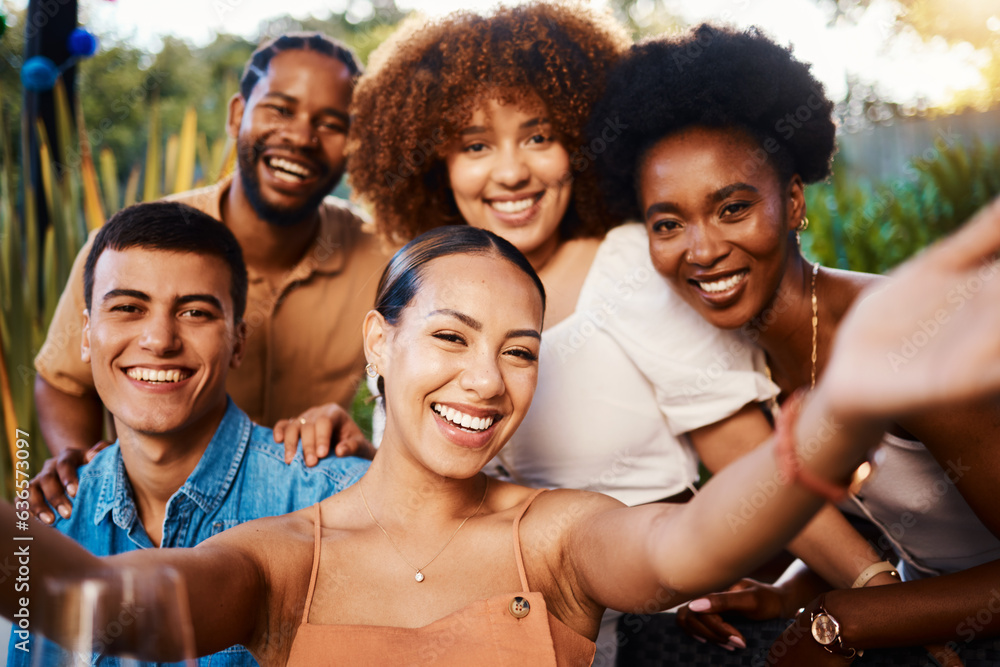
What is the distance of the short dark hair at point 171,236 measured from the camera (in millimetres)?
2584

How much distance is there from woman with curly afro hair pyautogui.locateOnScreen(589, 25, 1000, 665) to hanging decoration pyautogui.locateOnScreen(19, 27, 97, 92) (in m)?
2.45

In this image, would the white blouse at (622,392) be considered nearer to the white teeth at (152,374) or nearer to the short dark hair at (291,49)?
the white teeth at (152,374)

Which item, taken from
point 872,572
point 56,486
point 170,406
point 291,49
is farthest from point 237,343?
point 872,572

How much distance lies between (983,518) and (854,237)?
3.42 m

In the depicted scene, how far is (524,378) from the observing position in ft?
6.75

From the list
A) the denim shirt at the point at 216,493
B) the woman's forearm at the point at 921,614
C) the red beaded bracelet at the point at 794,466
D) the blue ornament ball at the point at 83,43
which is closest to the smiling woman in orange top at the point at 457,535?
the red beaded bracelet at the point at 794,466

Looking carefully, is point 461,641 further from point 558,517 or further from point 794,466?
point 794,466

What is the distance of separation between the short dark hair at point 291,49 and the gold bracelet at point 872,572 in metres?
2.72

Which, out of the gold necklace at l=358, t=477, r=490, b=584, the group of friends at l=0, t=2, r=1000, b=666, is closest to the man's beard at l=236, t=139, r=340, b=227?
the group of friends at l=0, t=2, r=1000, b=666

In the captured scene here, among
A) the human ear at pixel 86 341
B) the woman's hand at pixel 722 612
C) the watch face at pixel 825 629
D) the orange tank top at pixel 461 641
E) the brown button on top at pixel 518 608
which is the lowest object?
the woman's hand at pixel 722 612

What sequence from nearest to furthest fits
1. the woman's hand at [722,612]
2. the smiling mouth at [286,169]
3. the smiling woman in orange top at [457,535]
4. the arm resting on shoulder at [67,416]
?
the smiling woman in orange top at [457,535]
the woman's hand at [722,612]
the arm resting on shoulder at [67,416]
the smiling mouth at [286,169]

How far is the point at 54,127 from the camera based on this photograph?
163 inches

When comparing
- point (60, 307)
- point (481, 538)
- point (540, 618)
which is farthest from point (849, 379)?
point (60, 307)

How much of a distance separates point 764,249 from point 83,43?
3.08 m
